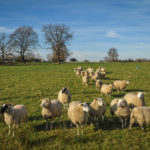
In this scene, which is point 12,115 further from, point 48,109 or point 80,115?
point 80,115

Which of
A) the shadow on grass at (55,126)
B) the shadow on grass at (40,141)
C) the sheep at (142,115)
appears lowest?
the shadow on grass at (40,141)

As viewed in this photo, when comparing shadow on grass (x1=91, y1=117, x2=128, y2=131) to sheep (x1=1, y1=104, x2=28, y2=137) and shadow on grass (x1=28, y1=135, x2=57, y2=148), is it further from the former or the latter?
sheep (x1=1, y1=104, x2=28, y2=137)

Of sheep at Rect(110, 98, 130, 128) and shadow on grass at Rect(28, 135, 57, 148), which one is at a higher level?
sheep at Rect(110, 98, 130, 128)

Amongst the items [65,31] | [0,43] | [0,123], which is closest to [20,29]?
[0,43]

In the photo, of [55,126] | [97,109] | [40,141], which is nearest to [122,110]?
[97,109]

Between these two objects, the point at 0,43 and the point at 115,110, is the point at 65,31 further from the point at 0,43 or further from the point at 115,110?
the point at 115,110

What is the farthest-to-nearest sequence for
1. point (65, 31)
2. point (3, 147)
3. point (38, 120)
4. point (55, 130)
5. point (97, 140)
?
1. point (65, 31)
2. point (38, 120)
3. point (55, 130)
4. point (97, 140)
5. point (3, 147)

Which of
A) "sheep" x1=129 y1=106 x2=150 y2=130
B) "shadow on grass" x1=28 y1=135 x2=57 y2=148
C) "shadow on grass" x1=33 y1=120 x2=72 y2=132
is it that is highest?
"sheep" x1=129 y1=106 x2=150 y2=130

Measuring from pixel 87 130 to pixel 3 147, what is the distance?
8.93 feet

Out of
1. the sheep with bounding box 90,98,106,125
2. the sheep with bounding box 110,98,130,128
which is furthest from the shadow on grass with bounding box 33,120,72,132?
the sheep with bounding box 110,98,130,128

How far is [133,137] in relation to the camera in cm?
476

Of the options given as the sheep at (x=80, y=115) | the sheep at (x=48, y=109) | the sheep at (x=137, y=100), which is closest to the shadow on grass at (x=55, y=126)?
the sheep at (x=48, y=109)

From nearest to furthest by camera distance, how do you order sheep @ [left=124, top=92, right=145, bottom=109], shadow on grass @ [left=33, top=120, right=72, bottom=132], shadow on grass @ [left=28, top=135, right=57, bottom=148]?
shadow on grass @ [left=28, top=135, right=57, bottom=148] < shadow on grass @ [left=33, top=120, right=72, bottom=132] < sheep @ [left=124, top=92, right=145, bottom=109]

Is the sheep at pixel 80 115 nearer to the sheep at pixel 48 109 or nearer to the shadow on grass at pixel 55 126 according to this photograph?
the shadow on grass at pixel 55 126
